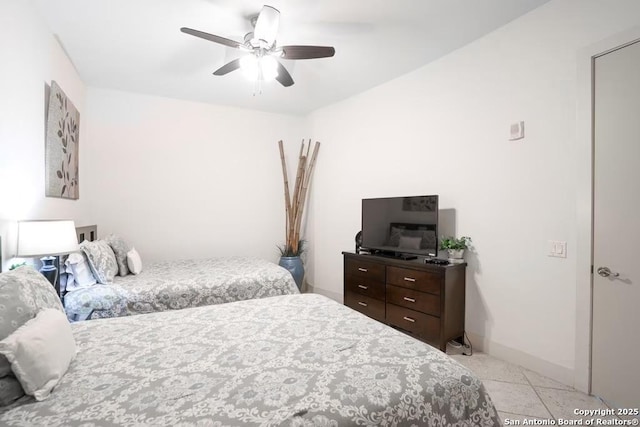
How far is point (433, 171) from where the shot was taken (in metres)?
3.13

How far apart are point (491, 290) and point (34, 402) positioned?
2.86 metres

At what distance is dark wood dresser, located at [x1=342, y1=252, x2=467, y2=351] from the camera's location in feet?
8.52

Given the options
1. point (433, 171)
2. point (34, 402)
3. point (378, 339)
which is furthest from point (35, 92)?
point (433, 171)

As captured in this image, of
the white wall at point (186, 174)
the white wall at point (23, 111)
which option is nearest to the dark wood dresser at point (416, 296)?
the white wall at point (186, 174)

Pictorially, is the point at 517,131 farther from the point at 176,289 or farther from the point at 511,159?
the point at 176,289

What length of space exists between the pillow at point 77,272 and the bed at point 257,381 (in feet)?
3.35

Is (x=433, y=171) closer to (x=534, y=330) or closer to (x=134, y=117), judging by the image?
(x=534, y=330)

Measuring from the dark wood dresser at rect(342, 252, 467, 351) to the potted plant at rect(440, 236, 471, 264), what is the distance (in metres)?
0.07

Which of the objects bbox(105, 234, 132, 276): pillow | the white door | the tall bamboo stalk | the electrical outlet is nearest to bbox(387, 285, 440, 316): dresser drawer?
the electrical outlet

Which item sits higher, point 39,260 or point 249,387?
point 39,260

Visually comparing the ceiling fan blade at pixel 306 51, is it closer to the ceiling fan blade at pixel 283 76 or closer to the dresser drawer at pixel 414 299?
the ceiling fan blade at pixel 283 76

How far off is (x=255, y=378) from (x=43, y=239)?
1.75m

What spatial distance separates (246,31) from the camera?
2.53 meters

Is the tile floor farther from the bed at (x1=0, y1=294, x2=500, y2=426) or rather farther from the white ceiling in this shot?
the white ceiling
